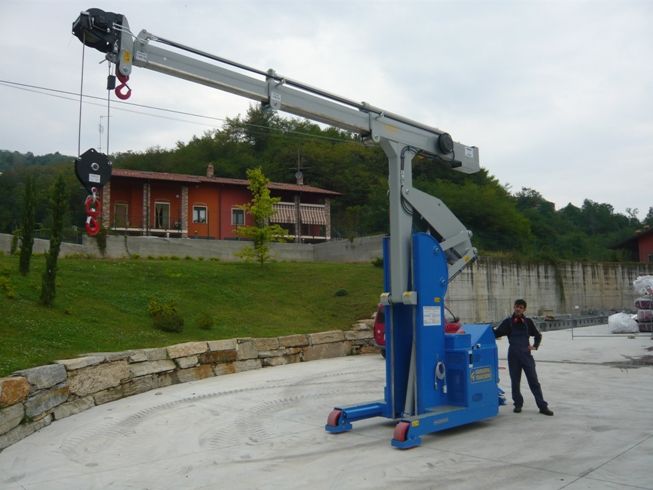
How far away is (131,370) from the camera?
36.6 feet

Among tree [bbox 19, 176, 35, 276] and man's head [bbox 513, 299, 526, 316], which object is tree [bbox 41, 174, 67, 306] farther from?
man's head [bbox 513, 299, 526, 316]

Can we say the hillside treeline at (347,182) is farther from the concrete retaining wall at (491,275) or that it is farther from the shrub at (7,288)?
the shrub at (7,288)

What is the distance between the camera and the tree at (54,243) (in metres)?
13.8

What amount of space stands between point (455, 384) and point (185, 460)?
141 inches

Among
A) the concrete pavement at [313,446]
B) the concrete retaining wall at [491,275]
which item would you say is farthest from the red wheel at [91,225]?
the concrete retaining wall at [491,275]

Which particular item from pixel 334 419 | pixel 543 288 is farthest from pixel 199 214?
pixel 334 419

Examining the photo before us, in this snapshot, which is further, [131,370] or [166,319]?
[166,319]

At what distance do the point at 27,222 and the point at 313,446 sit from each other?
11.7 metres

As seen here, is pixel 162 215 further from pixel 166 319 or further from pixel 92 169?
pixel 92 169

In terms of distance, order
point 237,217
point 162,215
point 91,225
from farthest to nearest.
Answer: point 237,217
point 162,215
point 91,225

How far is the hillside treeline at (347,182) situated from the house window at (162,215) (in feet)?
26.5

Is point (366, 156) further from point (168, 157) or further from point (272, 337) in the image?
point (272, 337)

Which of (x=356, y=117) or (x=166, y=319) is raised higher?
(x=356, y=117)

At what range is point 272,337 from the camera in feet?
51.3
